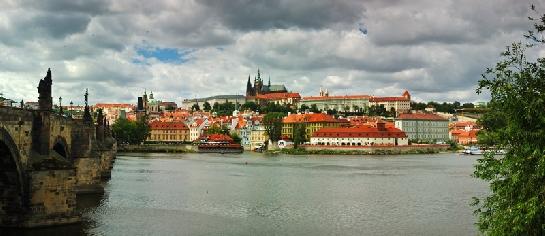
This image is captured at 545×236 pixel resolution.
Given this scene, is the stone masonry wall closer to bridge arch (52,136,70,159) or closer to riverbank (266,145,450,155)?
bridge arch (52,136,70,159)

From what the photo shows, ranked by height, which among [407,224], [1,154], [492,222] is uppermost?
[1,154]

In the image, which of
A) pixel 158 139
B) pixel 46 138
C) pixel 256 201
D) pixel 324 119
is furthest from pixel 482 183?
pixel 158 139

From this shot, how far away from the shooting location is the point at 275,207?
41.8 metres

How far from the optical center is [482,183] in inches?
2477

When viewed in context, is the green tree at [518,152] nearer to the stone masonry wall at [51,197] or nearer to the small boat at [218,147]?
the stone masonry wall at [51,197]

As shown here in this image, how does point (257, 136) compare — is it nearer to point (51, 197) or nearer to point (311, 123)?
point (311, 123)

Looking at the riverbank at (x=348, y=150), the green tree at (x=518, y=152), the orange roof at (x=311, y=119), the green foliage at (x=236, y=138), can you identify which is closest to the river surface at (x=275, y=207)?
the green tree at (x=518, y=152)

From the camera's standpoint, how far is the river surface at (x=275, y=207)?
107ft

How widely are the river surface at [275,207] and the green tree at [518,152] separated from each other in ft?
45.4

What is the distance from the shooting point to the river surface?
3256cm

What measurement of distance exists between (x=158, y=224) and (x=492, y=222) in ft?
64.8

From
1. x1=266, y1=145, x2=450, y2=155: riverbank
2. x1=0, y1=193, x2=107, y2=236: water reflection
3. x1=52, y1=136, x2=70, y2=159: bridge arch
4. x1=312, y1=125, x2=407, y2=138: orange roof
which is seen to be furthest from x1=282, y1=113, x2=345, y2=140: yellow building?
x1=0, y1=193, x2=107, y2=236: water reflection

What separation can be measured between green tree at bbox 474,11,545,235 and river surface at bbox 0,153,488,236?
1382cm

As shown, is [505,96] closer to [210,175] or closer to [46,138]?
[46,138]
